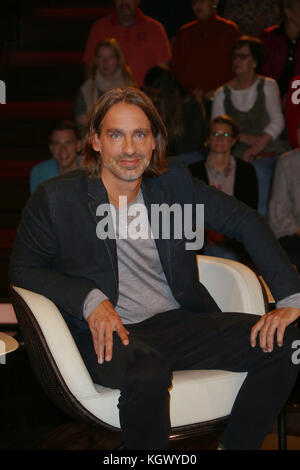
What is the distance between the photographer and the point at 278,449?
249 cm

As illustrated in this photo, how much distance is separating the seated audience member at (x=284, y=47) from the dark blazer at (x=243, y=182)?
947mm

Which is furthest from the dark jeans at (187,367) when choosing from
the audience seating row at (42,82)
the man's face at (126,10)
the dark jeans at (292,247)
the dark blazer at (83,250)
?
the audience seating row at (42,82)

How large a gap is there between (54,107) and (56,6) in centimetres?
131

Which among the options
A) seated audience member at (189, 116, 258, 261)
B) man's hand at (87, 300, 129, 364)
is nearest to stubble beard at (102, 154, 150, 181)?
man's hand at (87, 300, 129, 364)

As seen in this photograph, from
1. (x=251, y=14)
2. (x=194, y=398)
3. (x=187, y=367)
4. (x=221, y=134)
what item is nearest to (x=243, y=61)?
(x=221, y=134)

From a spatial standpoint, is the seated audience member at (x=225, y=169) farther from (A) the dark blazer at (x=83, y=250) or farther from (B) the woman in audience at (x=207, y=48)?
(A) the dark blazer at (x=83, y=250)

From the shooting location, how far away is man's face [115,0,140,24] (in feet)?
17.0

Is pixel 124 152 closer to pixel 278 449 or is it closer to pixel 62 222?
pixel 62 222

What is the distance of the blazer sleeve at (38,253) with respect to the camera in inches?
82.9

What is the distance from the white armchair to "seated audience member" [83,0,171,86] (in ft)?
11.1

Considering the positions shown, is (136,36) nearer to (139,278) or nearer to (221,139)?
(221,139)

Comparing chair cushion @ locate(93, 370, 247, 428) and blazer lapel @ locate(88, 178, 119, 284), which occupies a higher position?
blazer lapel @ locate(88, 178, 119, 284)

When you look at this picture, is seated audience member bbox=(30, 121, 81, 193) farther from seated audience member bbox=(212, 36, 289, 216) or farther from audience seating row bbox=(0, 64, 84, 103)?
audience seating row bbox=(0, 64, 84, 103)
